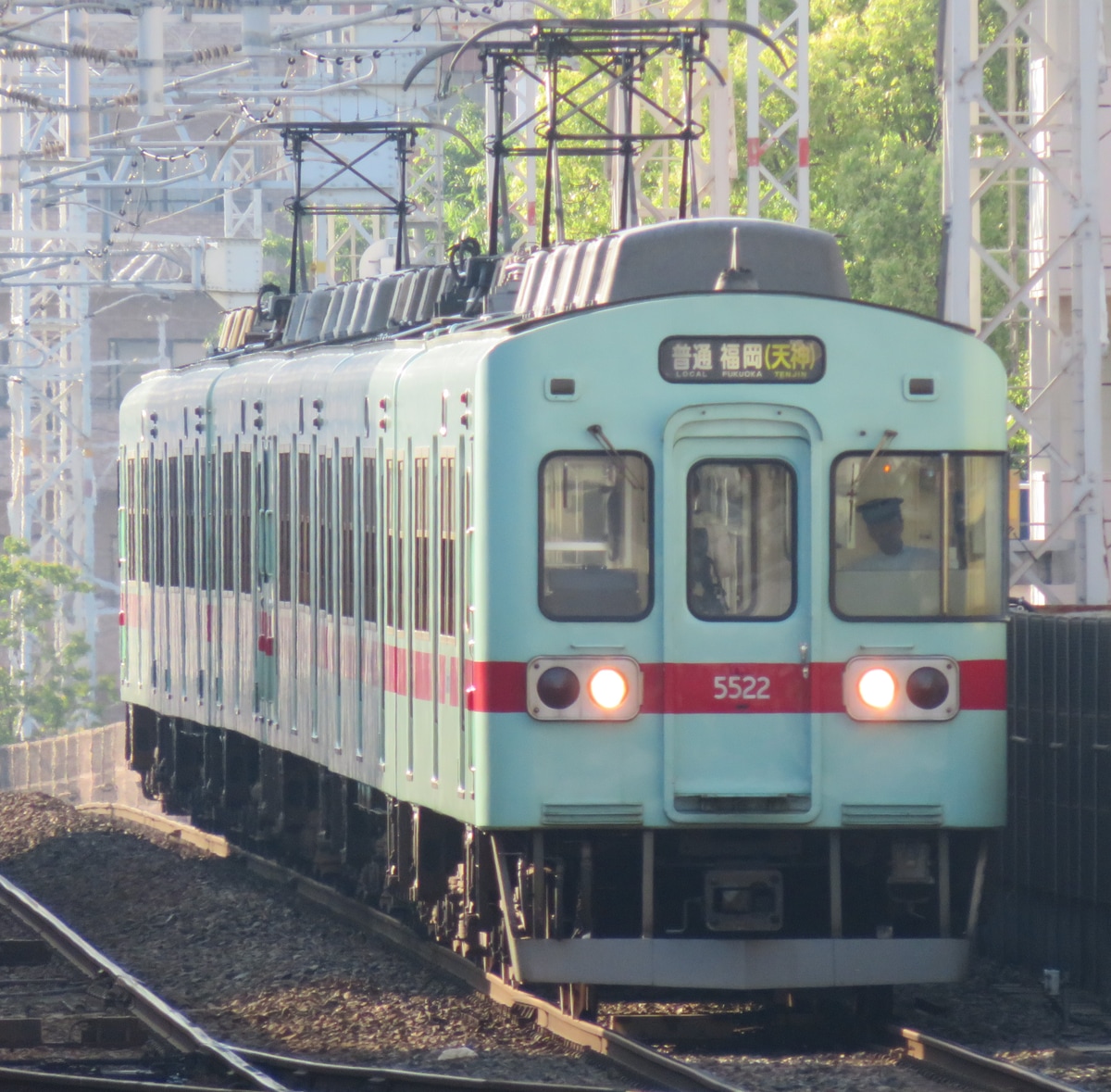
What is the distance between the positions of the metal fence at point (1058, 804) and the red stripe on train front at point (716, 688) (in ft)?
3.05

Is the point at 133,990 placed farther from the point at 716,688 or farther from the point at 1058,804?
the point at 1058,804

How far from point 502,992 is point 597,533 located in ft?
6.28

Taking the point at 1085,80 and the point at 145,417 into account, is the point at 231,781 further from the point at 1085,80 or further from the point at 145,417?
the point at 1085,80

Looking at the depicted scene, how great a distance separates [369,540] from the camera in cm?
1134

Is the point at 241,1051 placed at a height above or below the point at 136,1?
below

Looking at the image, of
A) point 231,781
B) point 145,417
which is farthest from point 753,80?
point 231,781

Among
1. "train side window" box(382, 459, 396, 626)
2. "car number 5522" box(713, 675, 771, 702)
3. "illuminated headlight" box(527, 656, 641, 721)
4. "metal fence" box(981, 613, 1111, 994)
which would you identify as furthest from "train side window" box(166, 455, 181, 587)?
"car number 5522" box(713, 675, 771, 702)

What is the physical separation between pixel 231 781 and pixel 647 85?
46.6 feet

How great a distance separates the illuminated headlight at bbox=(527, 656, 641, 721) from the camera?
8859 millimetres

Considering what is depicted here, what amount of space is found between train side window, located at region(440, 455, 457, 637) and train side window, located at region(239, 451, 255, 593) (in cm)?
465

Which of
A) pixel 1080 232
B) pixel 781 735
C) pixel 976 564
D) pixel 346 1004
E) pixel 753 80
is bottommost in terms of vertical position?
pixel 346 1004

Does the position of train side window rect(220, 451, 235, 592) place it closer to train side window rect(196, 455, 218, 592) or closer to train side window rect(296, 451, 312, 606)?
train side window rect(196, 455, 218, 592)

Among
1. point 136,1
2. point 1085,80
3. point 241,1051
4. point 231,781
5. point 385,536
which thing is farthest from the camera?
point 136,1

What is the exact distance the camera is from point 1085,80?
12.3 metres
